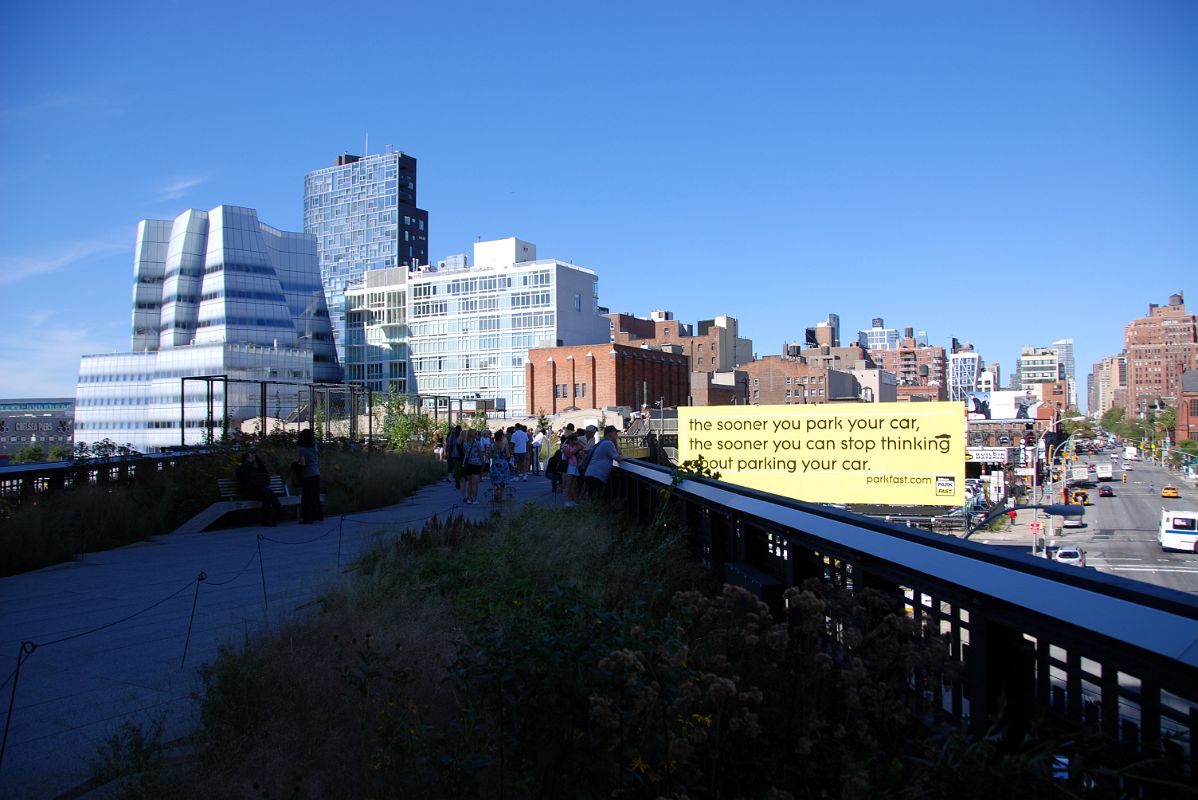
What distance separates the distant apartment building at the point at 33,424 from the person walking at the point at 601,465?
228 ft

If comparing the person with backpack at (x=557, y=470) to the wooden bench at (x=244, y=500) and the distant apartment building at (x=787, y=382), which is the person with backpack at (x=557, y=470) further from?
the distant apartment building at (x=787, y=382)

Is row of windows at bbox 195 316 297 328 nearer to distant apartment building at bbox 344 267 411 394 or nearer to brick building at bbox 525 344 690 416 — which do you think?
Result: distant apartment building at bbox 344 267 411 394

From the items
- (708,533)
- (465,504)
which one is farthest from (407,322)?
(708,533)

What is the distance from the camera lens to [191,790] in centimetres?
425

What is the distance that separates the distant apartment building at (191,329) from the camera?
101 meters

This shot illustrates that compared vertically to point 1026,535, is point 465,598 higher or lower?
higher

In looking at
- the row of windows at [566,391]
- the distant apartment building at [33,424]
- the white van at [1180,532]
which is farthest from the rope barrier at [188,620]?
the row of windows at [566,391]

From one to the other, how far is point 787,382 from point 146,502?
12758 centimetres

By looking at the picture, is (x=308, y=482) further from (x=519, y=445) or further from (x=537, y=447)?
(x=537, y=447)

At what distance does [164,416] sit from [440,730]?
106098 millimetres

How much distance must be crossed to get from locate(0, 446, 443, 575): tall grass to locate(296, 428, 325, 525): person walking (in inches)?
67.1

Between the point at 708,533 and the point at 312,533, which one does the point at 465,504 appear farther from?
the point at 708,533

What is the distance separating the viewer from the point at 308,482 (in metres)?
16.4

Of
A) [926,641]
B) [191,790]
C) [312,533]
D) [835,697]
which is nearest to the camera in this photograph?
[926,641]
